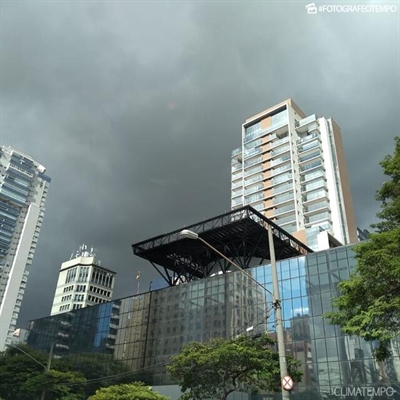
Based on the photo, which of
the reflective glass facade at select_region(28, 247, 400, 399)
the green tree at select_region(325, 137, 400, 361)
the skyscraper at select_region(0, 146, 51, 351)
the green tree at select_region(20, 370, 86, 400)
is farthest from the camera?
the skyscraper at select_region(0, 146, 51, 351)

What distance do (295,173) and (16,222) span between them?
105043 mm

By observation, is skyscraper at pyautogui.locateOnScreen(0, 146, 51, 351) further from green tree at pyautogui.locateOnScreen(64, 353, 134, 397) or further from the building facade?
green tree at pyautogui.locateOnScreen(64, 353, 134, 397)

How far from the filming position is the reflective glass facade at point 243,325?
40312 mm

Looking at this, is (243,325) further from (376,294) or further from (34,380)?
(376,294)

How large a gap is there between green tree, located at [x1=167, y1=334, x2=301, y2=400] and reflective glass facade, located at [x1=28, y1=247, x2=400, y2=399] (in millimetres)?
9919

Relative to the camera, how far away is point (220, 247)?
61.9 metres

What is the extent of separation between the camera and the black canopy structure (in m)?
56.8

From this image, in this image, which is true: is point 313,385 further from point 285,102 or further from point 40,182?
point 40,182

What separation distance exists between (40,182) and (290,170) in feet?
346

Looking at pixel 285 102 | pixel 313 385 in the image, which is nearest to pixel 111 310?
pixel 313 385

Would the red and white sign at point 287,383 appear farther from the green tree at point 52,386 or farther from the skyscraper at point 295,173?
the skyscraper at point 295,173

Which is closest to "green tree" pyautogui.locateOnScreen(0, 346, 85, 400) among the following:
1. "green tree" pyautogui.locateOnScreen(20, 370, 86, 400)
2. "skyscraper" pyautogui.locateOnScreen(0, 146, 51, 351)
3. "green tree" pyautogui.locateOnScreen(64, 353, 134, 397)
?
"green tree" pyautogui.locateOnScreen(20, 370, 86, 400)

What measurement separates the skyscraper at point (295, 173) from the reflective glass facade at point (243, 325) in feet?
128

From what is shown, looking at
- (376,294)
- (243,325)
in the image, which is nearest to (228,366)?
(376,294)
